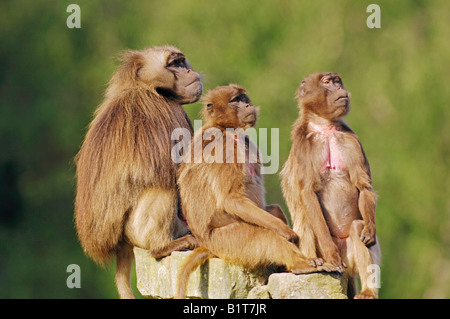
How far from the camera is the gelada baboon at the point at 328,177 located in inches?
311

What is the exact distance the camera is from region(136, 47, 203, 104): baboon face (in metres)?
9.30

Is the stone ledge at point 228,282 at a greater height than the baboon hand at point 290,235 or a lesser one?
lesser

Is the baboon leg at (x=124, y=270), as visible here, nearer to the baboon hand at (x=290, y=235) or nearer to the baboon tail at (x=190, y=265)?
the baboon tail at (x=190, y=265)

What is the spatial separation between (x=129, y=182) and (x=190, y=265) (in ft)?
4.51

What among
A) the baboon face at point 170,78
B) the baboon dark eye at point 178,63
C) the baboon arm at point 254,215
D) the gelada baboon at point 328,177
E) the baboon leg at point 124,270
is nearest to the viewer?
the baboon arm at point 254,215

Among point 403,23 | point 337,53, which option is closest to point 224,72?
point 337,53

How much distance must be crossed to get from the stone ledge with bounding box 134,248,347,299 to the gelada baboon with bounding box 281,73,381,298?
0.38m

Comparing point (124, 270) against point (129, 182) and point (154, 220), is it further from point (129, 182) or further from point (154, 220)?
point (129, 182)

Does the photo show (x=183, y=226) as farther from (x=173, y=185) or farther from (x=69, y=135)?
(x=69, y=135)

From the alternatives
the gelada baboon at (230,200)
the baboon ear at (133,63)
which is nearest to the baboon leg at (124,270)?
the gelada baboon at (230,200)

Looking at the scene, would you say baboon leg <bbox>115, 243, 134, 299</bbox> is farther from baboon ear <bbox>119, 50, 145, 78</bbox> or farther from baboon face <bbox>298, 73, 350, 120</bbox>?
baboon face <bbox>298, 73, 350, 120</bbox>

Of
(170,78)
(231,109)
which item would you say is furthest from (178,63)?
(231,109)

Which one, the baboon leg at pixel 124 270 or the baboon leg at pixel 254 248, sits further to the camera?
the baboon leg at pixel 124 270

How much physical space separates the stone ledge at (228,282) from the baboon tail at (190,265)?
0.07m
